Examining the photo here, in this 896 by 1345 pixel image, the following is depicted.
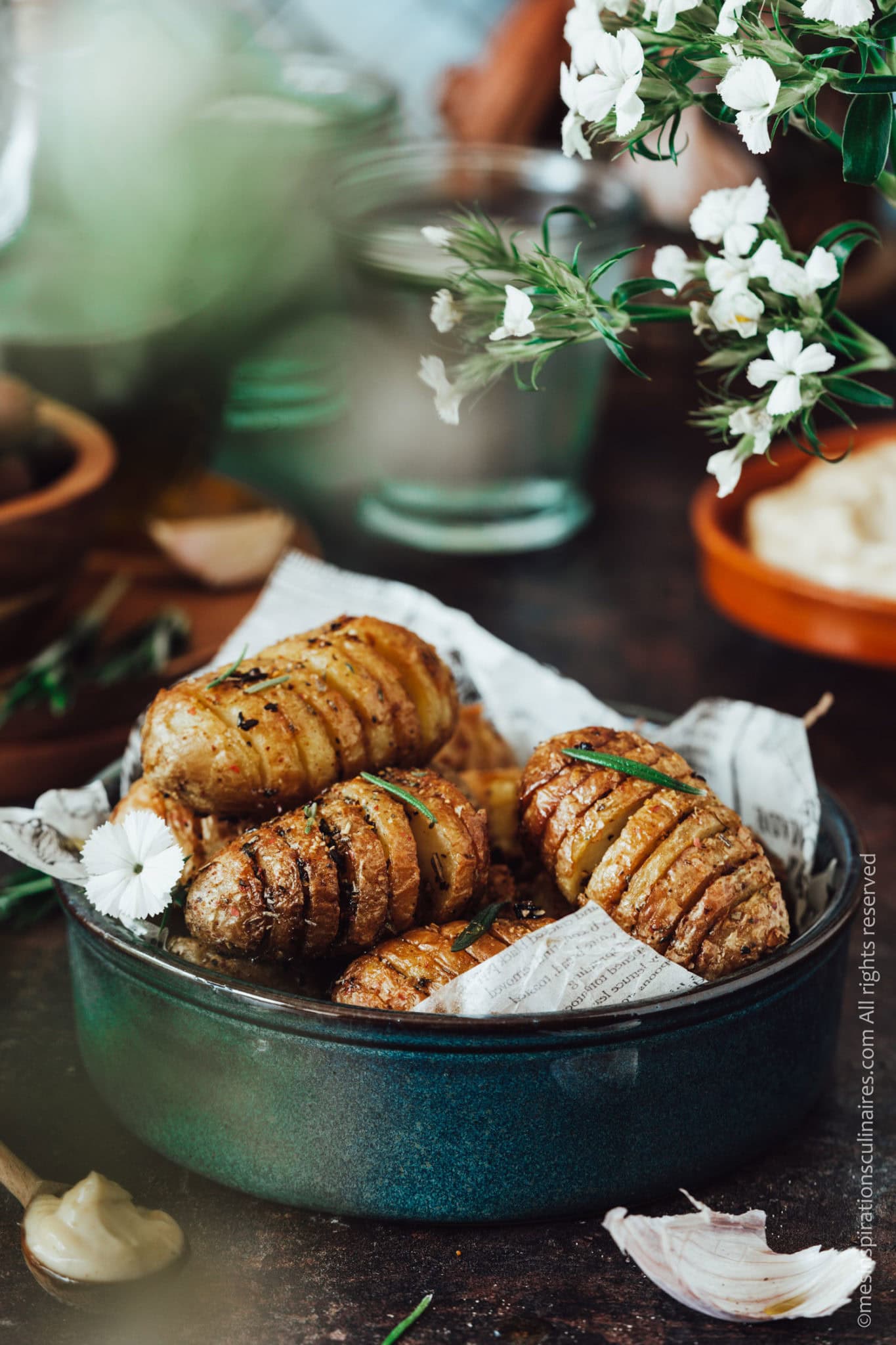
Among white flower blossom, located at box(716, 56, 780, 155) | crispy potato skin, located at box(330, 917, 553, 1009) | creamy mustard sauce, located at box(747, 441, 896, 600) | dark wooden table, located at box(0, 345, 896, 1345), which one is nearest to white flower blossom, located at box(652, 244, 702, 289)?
white flower blossom, located at box(716, 56, 780, 155)

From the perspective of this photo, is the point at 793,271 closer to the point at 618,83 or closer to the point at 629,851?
the point at 618,83

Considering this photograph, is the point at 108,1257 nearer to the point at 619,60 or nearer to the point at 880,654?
the point at 619,60

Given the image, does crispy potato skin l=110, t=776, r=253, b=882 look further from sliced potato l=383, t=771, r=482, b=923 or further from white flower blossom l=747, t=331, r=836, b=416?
white flower blossom l=747, t=331, r=836, b=416

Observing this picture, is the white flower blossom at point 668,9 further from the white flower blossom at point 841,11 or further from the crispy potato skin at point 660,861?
the crispy potato skin at point 660,861

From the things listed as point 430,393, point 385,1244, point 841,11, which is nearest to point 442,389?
point 841,11

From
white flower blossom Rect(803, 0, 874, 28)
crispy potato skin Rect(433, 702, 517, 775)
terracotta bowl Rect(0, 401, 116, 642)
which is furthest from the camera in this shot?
terracotta bowl Rect(0, 401, 116, 642)

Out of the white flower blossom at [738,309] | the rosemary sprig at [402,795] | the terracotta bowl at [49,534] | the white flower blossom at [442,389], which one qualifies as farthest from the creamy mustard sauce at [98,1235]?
the terracotta bowl at [49,534]
